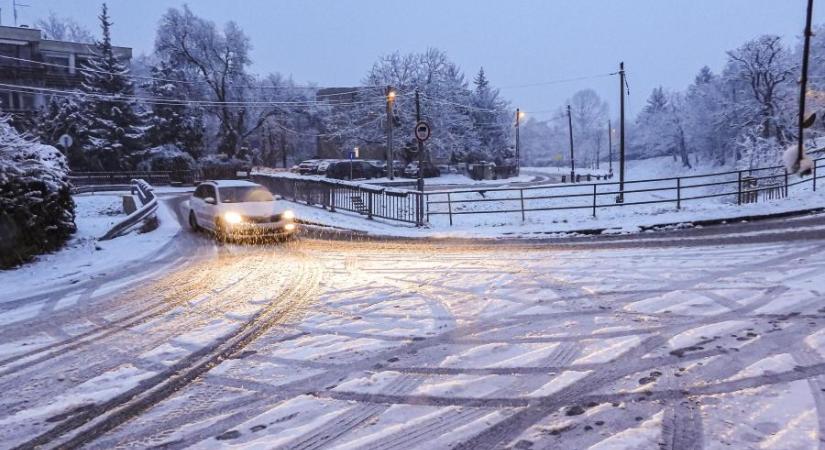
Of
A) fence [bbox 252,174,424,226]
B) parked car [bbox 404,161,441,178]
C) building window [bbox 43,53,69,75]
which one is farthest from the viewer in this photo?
building window [bbox 43,53,69,75]

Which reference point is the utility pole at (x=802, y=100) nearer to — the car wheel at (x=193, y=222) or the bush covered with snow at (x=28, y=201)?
the car wheel at (x=193, y=222)

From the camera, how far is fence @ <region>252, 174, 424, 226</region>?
19.2 metres

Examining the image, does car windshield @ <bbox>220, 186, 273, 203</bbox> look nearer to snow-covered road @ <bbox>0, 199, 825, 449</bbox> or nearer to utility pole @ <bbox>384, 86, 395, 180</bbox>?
snow-covered road @ <bbox>0, 199, 825, 449</bbox>

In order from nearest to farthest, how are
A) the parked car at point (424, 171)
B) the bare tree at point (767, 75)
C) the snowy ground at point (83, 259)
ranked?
the snowy ground at point (83, 259) → the bare tree at point (767, 75) → the parked car at point (424, 171)

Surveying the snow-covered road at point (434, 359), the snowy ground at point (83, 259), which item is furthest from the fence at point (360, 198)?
the snow-covered road at point (434, 359)

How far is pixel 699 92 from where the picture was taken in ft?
256

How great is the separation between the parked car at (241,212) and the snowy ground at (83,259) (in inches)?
49.9

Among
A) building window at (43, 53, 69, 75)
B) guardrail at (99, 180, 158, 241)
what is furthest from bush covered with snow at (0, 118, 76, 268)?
building window at (43, 53, 69, 75)

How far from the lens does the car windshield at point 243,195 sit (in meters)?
15.2

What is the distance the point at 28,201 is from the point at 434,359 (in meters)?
10.2

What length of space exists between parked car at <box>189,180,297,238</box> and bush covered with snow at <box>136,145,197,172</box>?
34083 millimetres

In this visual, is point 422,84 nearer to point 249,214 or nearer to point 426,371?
point 249,214

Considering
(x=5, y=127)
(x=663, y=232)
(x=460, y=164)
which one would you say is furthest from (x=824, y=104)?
(x=5, y=127)

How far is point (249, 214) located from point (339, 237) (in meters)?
2.64
